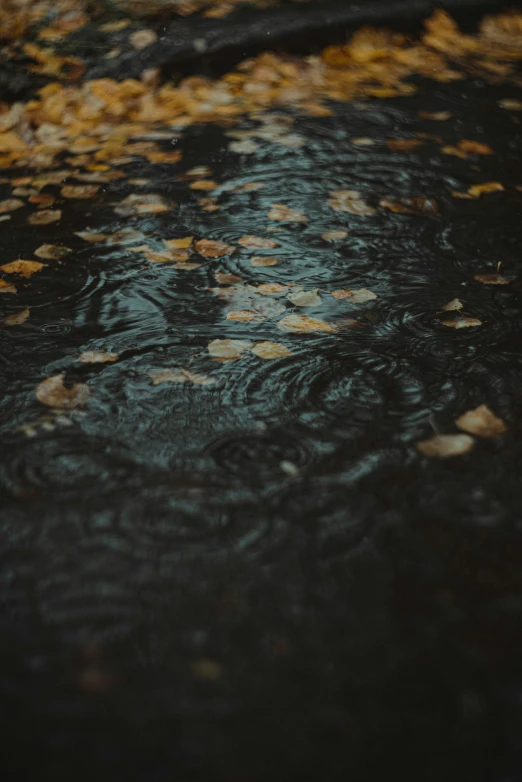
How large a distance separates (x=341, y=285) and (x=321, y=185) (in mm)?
897

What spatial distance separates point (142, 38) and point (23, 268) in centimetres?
244

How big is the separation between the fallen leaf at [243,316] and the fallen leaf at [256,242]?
499 millimetres

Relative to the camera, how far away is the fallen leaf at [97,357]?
85.4 inches

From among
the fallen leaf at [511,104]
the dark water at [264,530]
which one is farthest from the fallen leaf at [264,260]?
the fallen leaf at [511,104]

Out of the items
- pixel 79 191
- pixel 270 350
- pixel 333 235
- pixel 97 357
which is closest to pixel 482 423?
pixel 270 350

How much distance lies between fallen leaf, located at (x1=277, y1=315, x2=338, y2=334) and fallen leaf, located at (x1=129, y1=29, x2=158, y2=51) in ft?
9.16

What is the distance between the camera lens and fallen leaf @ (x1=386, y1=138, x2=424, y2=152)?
143 inches

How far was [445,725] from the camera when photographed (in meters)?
1.27

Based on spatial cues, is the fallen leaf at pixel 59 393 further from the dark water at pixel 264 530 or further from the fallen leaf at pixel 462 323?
the fallen leaf at pixel 462 323

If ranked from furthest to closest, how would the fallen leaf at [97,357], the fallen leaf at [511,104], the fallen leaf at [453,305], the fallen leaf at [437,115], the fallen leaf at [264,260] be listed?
1. the fallen leaf at [511,104]
2. the fallen leaf at [437,115]
3. the fallen leaf at [264,260]
4. the fallen leaf at [453,305]
5. the fallen leaf at [97,357]

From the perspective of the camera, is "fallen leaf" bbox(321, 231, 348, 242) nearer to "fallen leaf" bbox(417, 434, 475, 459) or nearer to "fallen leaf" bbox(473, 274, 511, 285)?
"fallen leaf" bbox(473, 274, 511, 285)

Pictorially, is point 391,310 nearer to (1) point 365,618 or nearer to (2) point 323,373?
(2) point 323,373

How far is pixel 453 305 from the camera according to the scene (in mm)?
2436

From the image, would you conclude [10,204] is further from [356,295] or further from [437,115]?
[437,115]
